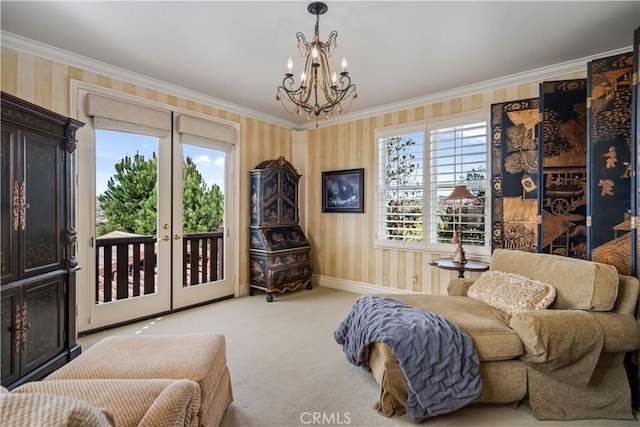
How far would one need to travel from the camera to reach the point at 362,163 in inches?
182

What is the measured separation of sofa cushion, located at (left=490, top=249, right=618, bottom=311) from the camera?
1.95m

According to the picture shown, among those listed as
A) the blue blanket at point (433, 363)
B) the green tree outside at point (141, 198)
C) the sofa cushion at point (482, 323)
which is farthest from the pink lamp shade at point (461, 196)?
the green tree outside at point (141, 198)

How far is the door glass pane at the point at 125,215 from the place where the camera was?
3.26 metres

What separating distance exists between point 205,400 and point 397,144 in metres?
3.74

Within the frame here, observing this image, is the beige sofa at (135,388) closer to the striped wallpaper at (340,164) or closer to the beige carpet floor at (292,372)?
the beige carpet floor at (292,372)

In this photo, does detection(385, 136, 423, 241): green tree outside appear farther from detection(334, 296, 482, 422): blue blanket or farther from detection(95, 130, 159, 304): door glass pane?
detection(95, 130, 159, 304): door glass pane

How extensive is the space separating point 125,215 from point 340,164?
2.91 meters

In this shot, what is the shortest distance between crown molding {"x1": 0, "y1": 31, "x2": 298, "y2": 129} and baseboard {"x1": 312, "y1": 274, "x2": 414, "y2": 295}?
2.70m

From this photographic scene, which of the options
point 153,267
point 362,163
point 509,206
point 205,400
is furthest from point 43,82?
point 509,206

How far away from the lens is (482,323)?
201 centimetres

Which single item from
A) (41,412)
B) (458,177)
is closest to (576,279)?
(458,177)

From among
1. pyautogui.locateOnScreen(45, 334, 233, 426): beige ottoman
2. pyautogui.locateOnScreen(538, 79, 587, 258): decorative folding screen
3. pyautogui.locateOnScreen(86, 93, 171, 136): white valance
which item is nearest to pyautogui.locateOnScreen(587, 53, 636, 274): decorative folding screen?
pyautogui.locateOnScreen(538, 79, 587, 258): decorative folding screen

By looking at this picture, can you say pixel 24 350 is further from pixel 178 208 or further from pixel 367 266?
pixel 367 266

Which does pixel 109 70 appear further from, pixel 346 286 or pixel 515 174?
pixel 515 174
